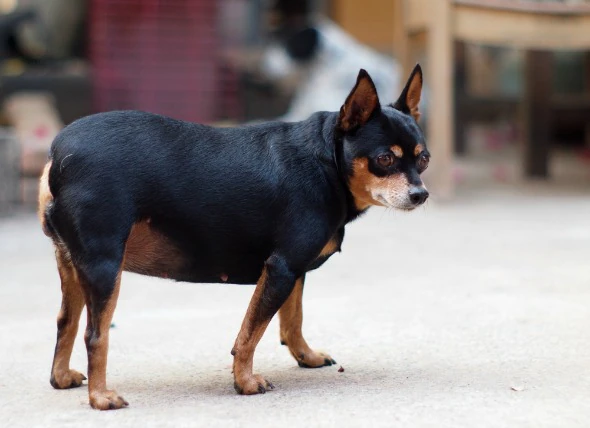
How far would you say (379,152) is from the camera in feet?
8.62

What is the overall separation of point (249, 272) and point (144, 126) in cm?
50

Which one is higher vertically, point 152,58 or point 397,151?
point 397,151

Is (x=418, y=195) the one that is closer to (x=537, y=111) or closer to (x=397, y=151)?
(x=397, y=151)

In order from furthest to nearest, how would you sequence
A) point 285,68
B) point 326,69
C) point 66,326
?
point 285,68 → point 326,69 → point 66,326

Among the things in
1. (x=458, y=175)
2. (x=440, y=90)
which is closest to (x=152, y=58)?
(x=458, y=175)

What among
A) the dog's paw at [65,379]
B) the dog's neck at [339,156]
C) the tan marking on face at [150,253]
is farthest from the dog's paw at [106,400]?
the dog's neck at [339,156]

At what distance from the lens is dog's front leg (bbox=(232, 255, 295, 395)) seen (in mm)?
2629

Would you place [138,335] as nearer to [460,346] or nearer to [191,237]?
[191,237]

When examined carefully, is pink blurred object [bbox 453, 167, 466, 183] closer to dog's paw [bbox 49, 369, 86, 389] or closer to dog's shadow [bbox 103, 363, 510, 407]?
dog's shadow [bbox 103, 363, 510, 407]

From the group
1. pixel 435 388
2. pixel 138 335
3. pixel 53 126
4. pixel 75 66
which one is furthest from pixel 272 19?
pixel 435 388

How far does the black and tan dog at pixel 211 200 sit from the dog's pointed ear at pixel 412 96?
0.12 metres

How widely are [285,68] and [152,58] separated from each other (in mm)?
1203

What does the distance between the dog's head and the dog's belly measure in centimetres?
35

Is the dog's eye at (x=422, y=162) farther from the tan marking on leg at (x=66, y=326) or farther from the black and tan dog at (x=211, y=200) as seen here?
the tan marking on leg at (x=66, y=326)
